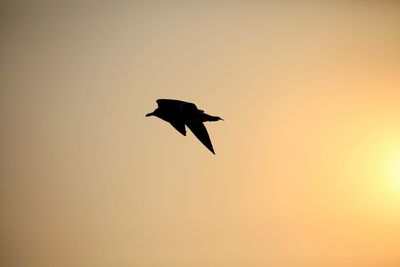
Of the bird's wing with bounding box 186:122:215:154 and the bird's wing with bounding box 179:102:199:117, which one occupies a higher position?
the bird's wing with bounding box 179:102:199:117

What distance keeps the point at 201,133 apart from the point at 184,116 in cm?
13

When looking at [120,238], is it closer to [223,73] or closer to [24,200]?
[24,200]

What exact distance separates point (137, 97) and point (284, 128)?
79 centimetres

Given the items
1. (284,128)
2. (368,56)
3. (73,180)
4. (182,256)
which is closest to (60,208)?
(73,180)

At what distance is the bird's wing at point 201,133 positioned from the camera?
1703 mm

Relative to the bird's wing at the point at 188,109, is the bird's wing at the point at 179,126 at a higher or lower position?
lower

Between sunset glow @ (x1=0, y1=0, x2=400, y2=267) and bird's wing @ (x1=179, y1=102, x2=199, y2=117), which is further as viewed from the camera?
bird's wing @ (x1=179, y1=102, x2=199, y2=117)

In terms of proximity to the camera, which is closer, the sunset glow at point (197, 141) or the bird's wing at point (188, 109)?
the sunset glow at point (197, 141)

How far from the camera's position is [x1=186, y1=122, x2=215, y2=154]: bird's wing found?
1703 millimetres

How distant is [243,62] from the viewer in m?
1.80

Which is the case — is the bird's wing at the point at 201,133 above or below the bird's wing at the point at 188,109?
below

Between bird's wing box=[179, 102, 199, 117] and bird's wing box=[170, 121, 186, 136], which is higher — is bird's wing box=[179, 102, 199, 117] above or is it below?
above

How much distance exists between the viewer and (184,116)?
172 cm

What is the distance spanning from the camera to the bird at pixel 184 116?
171 cm
